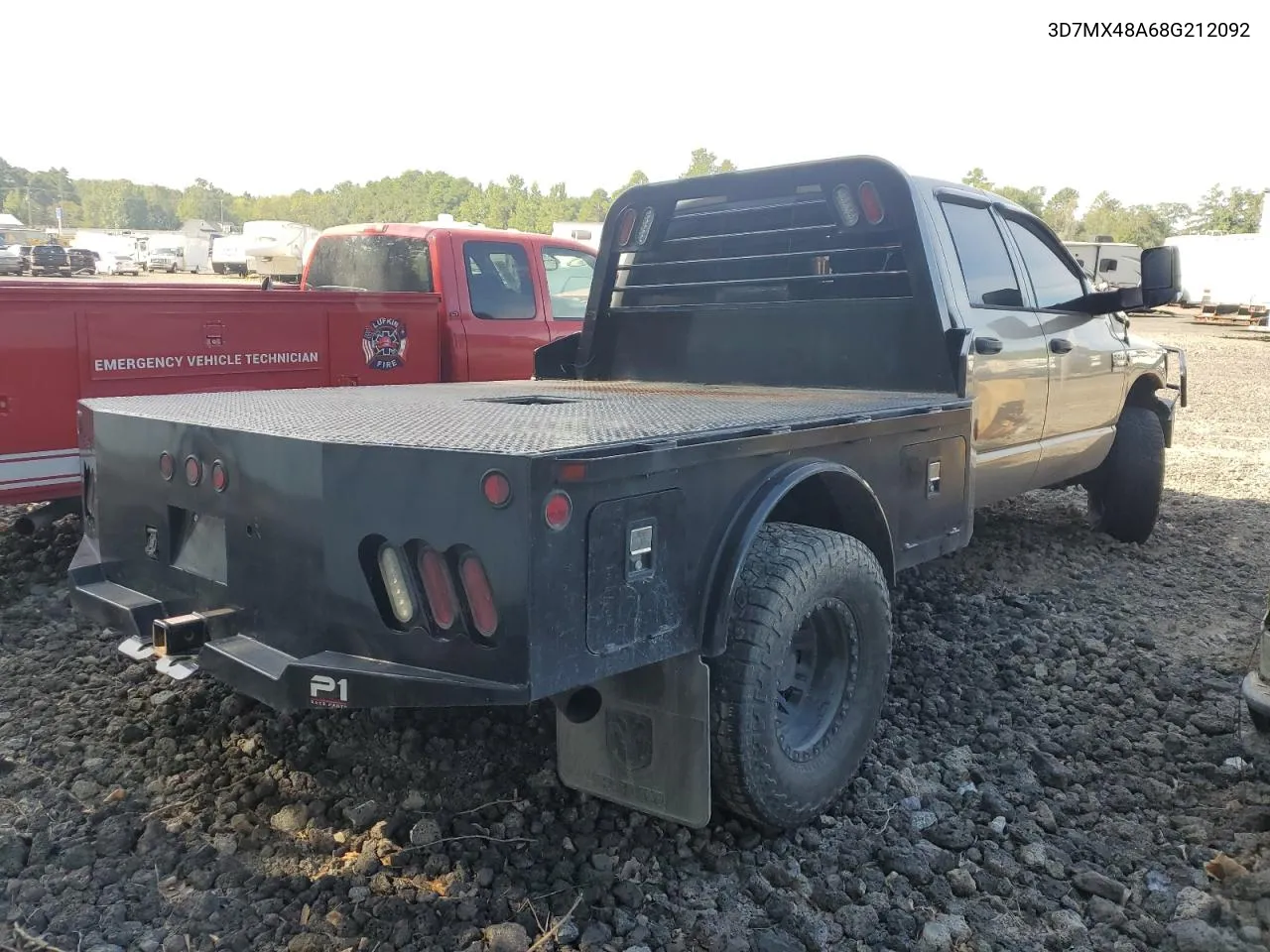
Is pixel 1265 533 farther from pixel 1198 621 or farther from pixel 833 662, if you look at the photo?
pixel 833 662

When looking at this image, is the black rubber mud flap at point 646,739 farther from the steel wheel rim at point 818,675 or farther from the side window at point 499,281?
the side window at point 499,281

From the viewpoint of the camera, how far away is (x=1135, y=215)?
99.1 metres

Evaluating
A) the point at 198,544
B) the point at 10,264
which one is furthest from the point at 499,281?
the point at 10,264

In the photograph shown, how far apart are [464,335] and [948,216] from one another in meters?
3.50

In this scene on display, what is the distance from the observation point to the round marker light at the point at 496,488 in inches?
85.0

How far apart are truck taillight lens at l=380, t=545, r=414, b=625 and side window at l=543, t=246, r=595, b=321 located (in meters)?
5.26

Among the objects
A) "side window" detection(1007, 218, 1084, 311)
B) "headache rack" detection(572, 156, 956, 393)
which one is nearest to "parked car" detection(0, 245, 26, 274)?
"headache rack" detection(572, 156, 956, 393)

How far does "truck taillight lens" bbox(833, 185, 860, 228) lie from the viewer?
4.32 metres

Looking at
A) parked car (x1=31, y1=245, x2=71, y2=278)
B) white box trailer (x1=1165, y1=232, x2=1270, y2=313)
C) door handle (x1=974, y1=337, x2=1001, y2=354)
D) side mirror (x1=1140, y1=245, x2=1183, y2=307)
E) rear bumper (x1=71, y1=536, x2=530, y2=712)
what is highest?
parked car (x1=31, y1=245, x2=71, y2=278)

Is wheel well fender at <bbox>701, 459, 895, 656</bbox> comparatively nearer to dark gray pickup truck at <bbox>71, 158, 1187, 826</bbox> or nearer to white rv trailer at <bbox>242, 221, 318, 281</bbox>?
dark gray pickup truck at <bbox>71, 158, 1187, 826</bbox>

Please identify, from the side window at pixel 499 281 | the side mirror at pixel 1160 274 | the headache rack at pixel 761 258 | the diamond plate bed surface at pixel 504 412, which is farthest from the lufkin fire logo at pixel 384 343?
the side mirror at pixel 1160 274

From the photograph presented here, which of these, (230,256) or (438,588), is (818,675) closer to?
(438,588)

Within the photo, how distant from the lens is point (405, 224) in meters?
7.44

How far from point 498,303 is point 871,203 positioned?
3493mm
